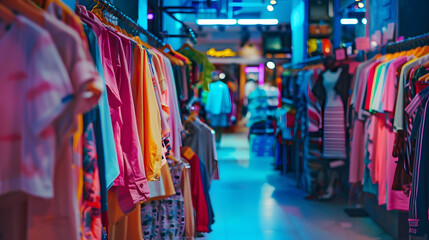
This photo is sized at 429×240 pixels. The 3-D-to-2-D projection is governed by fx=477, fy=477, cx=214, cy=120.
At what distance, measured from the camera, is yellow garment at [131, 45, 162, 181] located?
2.26 m

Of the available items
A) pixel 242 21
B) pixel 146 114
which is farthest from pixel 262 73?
pixel 146 114

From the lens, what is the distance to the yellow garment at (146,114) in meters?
2.26

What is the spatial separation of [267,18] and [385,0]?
3566 mm

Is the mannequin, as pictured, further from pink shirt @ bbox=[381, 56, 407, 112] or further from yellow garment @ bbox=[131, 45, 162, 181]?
yellow garment @ bbox=[131, 45, 162, 181]

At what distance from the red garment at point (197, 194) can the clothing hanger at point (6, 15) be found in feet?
8.90

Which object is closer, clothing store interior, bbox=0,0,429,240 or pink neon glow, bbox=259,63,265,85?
clothing store interior, bbox=0,0,429,240

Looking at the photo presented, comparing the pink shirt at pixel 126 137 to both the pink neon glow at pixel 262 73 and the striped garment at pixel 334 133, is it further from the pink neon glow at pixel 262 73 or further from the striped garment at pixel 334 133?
the pink neon glow at pixel 262 73

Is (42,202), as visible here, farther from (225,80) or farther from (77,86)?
(225,80)

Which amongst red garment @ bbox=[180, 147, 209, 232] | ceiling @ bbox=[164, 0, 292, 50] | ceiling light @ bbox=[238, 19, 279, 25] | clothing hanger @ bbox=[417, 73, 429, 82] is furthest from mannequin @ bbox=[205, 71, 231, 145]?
clothing hanger @ bbox=[417, 73, 429, 82]

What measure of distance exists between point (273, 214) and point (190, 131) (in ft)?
4.99

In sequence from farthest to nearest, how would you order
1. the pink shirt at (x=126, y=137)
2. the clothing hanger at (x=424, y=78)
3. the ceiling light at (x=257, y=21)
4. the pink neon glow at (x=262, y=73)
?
the pink neon glow at (x=262, y=73)
the ceiling light at (x=257, y=21)
the clothing hanger at (x=424, y=78)
the pink shirt at (x=126, y=137)

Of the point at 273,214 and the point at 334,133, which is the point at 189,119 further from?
the point at 334,133

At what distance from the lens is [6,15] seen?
1177 mm

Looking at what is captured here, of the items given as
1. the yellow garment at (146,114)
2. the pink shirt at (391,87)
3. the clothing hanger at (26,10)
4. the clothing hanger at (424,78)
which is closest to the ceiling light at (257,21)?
the pink shirt at (391,87)
